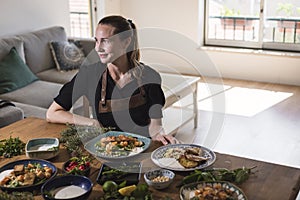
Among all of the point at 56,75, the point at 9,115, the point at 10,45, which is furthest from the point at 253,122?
the point at 10,45

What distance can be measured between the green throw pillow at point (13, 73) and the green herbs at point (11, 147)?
83.3 inches

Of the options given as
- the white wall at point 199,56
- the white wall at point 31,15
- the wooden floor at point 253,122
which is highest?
the white wall at point 31,15

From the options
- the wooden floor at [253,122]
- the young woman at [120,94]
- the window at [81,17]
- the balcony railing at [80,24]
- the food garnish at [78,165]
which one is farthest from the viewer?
the balcony railing at [80,24]

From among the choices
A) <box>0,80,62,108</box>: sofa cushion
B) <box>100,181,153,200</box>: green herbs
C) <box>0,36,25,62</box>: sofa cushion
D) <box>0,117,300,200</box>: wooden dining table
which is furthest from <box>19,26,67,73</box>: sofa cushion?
<box>100,181,153,200</box>: green herbs

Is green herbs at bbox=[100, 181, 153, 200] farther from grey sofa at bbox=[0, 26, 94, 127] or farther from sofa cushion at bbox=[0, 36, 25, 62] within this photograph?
sofa cushion at bbox=[0, 36, 25, 62]

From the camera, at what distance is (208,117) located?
4527 millimetres

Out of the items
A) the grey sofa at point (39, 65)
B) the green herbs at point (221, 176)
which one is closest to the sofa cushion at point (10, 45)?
the grey sofa at point (39, 65)

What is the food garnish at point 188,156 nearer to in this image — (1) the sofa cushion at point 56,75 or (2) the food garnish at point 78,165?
(2) the food garnish at point 78,165

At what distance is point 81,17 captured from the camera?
6.45 m

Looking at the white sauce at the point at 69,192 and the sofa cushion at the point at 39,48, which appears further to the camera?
the sofa cushion at the point at 39,48

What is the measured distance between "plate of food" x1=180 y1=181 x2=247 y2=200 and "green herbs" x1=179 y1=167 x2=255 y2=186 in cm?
5

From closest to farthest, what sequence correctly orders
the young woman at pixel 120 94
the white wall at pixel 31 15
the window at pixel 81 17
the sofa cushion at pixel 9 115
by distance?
the young woman at pixel 120 94, the sofa cushion at pixel 9 115, the white wall at pixel 31 15, the window at pixel 81 17

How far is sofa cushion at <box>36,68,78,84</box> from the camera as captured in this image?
448 centimetres

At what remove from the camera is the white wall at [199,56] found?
5688 mm
